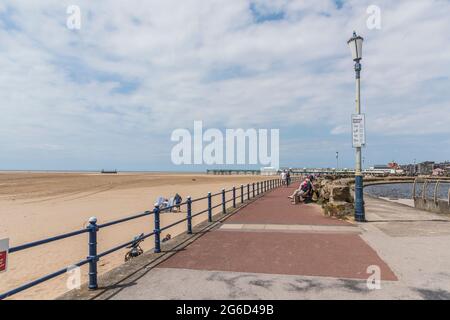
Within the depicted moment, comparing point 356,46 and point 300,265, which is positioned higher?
point 356,46

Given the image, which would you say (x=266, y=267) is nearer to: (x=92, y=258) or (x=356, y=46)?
(x=92, y=258)

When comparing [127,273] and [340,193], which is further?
[340,193]

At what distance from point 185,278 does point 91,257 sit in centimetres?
154

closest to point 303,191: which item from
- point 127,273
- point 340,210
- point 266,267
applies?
point 340,210

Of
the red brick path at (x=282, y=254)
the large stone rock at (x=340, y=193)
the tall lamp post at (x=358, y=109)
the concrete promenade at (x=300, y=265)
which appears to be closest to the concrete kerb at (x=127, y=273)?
the concrete promenade at (x=300, y=265)

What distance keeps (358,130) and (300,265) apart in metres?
6.95

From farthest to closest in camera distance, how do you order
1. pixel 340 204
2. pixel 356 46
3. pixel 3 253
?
pixel 340 204 → pixel 356 46 → pixel 3 253

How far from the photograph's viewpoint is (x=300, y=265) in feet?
20.6

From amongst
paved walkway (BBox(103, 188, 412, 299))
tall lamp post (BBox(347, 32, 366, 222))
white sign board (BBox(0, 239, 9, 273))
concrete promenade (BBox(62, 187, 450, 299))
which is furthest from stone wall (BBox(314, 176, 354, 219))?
white sign board (BBox(0, 239, 9, 273))

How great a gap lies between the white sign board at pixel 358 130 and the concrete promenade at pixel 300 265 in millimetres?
2869

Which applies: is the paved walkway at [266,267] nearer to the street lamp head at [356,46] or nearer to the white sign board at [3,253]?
the white sign board at [3,253]

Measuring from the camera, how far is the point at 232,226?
35.1 feet

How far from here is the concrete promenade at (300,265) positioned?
4.95 metres
